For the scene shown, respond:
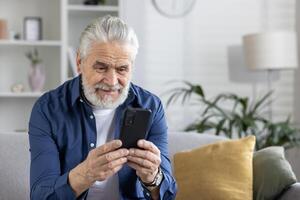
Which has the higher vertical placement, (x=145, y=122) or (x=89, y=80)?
(x=89, y=80)

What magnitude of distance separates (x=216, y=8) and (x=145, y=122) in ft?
8.40

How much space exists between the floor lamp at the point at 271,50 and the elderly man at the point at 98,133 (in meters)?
1.77

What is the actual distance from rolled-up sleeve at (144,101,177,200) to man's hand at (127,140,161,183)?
Answer: 0.11m

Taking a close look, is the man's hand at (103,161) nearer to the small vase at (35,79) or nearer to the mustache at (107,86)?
the mustache at (107,86)

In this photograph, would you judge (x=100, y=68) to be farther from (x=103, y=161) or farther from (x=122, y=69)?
(x=103, y=161)

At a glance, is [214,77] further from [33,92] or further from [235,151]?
[235,151]

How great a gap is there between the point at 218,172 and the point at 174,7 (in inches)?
73.8

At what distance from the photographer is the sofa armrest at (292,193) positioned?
2115 millimetres

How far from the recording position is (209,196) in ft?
7.28

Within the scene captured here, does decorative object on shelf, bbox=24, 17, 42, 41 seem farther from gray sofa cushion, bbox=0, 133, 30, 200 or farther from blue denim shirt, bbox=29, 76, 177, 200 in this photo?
blue denim shirt, bbox=29, 76, 177, 200

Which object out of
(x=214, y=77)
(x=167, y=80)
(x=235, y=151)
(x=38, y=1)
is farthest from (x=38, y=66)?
(x=235, y=151)

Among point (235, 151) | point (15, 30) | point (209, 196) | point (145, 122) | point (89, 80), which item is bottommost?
point (209, 196)

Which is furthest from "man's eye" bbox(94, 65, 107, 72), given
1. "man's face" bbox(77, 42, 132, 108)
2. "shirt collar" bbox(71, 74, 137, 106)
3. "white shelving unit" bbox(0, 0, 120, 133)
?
"white shelving unit" bbox(0, 0, 120, 133)

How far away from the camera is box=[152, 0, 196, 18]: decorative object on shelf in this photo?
3857 millimetres
